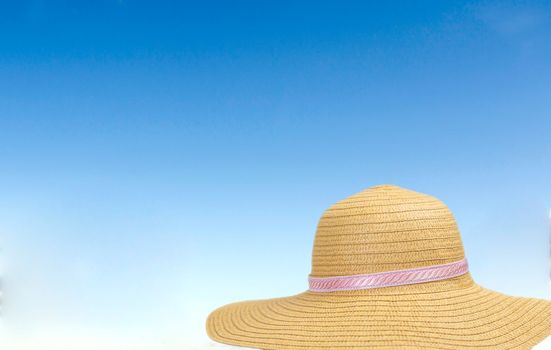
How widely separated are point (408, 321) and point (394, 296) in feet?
0.43

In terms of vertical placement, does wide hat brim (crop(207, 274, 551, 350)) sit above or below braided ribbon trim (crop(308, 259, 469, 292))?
below

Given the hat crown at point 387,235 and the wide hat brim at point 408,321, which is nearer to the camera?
the wide hat brim at point 408,321

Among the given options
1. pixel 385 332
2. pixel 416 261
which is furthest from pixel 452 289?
pixel 385 332

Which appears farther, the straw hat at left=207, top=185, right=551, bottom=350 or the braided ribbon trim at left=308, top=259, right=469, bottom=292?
the braided ribbon trim at left=308, top=259, right=469, bottom=292

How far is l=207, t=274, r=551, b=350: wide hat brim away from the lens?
2.24 metres

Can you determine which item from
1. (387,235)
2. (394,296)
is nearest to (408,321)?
(394,296)

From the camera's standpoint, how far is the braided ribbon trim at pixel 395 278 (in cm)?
243

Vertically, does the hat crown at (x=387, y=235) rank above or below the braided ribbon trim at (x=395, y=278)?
above

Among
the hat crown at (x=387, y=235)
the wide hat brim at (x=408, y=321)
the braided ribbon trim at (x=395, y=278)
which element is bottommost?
the wide hat brim at (x=408, y=321)

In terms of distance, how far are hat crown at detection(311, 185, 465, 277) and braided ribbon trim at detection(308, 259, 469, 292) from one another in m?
0.02

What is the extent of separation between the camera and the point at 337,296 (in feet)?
8.27

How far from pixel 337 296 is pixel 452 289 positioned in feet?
1.47

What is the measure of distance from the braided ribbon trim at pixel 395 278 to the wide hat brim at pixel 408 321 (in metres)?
0.02

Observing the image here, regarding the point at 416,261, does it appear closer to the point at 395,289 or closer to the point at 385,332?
the point at 395,289
